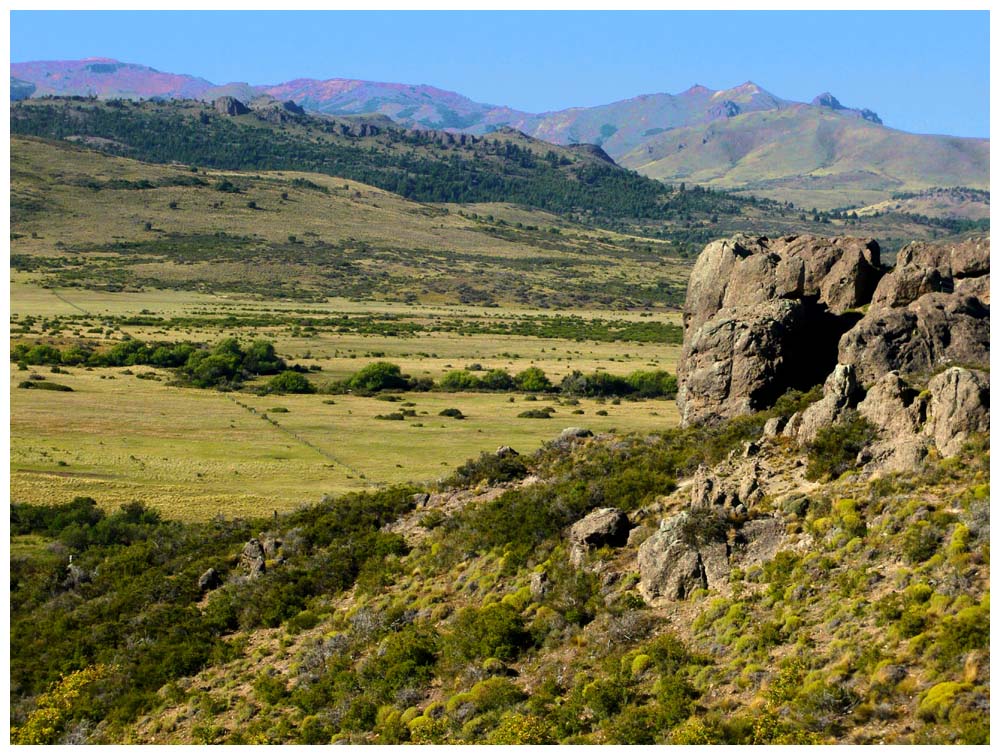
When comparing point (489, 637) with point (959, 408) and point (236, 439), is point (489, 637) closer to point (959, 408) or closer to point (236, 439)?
point (959, 408)

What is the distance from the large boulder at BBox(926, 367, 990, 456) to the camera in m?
20.6

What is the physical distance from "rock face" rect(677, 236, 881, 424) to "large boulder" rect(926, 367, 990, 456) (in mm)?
8208

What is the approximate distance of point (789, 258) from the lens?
32.5 metres

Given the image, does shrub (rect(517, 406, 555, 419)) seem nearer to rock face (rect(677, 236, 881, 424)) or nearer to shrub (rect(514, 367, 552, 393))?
shrub (rect(514, 367, 552, 393))

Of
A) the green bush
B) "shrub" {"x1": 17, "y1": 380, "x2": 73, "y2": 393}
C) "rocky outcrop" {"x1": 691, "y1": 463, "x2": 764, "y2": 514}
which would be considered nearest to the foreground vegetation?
"rocky outcrop" {"x1": 691, "y1": 463, "x2": 764, "y2": 514}

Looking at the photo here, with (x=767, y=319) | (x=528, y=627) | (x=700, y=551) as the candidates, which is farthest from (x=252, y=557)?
(x=767, y=319)

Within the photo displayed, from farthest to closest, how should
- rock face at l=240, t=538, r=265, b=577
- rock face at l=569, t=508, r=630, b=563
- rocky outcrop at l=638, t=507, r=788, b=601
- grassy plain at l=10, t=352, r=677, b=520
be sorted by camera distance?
grassy plain at l=10, t=352, r=677, b=520 < rock face at l=240, t=538, r=265, b=577 < rock face at l=569, t=508, r=630, b=563 < rocky outcrop at l=638, t=507, r=788, b=601

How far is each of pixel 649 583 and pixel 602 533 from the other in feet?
8.35

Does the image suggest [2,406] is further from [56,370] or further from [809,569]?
[56,370]

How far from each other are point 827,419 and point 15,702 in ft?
59.3

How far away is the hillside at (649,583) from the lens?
1706 cm

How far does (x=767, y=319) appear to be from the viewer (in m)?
29.6

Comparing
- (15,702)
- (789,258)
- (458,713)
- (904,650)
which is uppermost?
(789,258)
